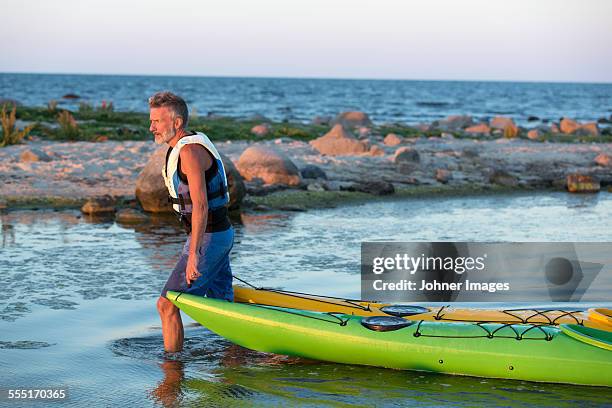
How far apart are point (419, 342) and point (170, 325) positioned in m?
1.73

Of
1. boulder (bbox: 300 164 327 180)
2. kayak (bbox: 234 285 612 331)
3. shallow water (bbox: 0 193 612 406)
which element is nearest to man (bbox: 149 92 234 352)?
shallow water (bbox: 0 193 612 406)

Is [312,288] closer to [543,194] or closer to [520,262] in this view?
[520,262]

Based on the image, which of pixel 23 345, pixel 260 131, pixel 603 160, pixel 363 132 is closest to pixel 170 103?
pixel 23 345

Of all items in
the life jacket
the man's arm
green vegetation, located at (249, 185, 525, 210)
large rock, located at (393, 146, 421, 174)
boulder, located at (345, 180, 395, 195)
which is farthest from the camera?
large rock, located at (393, 146, 421, 174)

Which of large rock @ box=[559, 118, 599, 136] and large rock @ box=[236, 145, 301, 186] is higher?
large rock @ box=[559, 118, 599, 136]

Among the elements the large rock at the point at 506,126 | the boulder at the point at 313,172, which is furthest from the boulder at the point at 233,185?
the large rock at the point at 506,126

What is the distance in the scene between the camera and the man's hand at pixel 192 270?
6.50 m

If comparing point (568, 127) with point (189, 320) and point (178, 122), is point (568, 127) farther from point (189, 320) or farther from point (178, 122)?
point (178, 122)

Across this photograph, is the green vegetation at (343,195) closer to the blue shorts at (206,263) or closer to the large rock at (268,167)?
the large rock at (268,167)

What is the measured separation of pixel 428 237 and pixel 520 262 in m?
1.74

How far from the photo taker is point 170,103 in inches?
254

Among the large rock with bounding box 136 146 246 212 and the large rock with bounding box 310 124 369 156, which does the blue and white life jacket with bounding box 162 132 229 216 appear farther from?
the large rock with bounding box 310 124 369 156

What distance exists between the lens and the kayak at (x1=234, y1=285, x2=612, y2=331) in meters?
7.07

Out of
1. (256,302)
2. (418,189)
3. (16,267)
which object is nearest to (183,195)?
(256,302)
